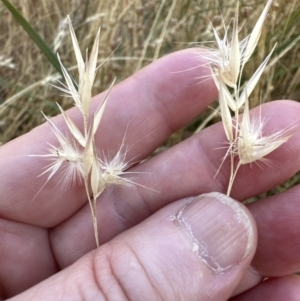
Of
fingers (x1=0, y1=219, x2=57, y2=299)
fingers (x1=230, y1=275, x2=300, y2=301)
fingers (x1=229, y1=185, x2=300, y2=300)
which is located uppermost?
fingers (x1=0, y1=219, x2=57, y2=299)

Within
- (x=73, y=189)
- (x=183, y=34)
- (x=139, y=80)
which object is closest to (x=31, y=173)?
(x=73, y=189)

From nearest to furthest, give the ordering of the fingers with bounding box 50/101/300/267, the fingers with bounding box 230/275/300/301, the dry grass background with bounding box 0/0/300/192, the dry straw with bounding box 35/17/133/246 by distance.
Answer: the dry straw with bounding box 35/17/133/246 < the fingers with bounding box 50/101/300/267 < the fingers with bounding box 230/275/300/301 < the dry grass background with bounding box 0/0/300/192

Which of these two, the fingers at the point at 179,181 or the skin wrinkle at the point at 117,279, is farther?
the fingers at the point at 179,181

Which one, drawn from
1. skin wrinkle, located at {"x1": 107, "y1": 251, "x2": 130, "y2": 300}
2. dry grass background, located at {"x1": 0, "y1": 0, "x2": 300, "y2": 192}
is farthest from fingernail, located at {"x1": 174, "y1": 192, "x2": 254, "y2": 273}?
dry grass background, located at {"x1": 0, "y1": 0, "x2": 300, "y2": 192}

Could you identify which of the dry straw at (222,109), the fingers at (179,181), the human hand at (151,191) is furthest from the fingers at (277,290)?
the dry straw at (222,109)

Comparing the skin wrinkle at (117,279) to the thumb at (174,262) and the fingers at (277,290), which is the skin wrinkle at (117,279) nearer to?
the thumb at (174,262)

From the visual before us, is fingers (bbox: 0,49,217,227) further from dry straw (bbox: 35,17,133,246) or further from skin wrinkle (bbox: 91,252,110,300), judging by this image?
skin wrinkle (bbox: 91,252,110,300)

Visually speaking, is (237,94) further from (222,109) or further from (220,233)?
(220,233)

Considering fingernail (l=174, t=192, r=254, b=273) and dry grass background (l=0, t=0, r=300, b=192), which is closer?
fingernail (l=174, t=192, r=254, b=273)
